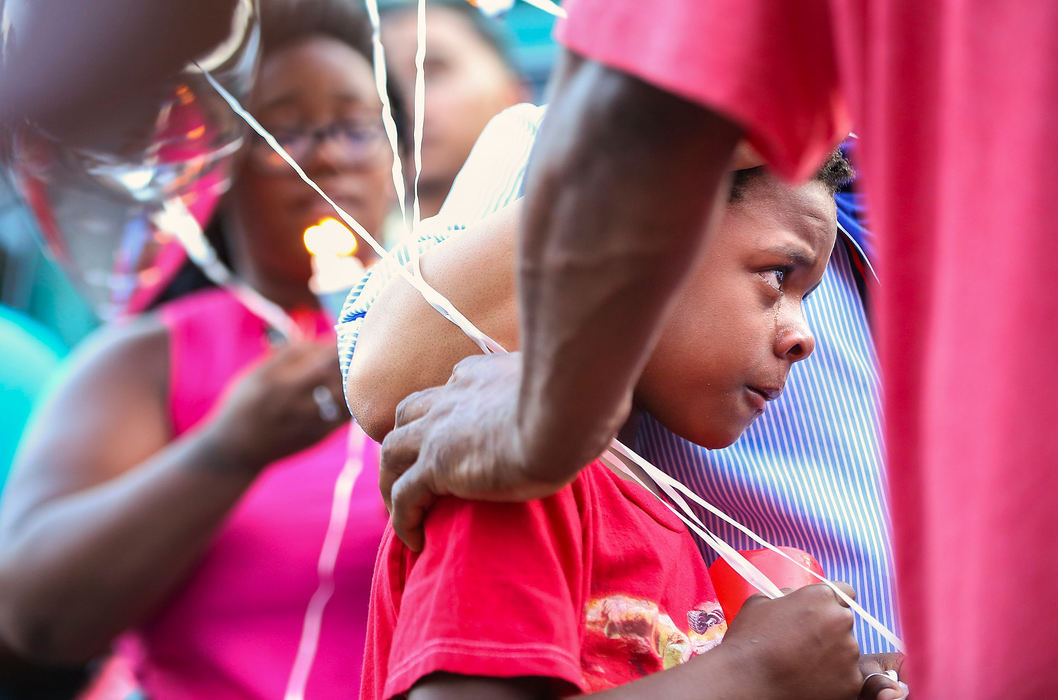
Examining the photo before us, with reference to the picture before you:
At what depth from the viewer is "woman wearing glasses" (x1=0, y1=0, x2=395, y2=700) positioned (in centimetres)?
136

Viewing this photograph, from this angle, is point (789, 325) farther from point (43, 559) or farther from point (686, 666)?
point (43, 559)

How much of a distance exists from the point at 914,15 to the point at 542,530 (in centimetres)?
41

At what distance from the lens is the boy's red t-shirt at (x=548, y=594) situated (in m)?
0.70

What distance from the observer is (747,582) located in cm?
92

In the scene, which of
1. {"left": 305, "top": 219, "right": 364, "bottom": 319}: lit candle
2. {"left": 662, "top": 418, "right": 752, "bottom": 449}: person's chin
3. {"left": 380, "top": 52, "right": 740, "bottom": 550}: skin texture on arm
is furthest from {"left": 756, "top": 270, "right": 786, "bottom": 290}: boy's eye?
{"left": 305, "top": 219, "right": 364, "bottom": 319}: lit candle

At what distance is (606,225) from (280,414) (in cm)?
98

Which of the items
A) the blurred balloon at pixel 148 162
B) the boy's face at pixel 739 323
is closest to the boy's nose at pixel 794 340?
the boy's face at pixel 739 323

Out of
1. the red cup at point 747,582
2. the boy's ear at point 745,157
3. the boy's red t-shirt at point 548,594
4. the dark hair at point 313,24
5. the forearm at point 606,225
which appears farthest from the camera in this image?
the dark hair at point 313,24

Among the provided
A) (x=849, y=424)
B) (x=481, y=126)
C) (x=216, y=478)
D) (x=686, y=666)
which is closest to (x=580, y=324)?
(x=686, y=666)

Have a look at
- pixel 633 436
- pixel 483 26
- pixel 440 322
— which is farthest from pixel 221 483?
pixel 483 26

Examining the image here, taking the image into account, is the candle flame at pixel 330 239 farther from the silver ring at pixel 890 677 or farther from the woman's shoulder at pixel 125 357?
the silver ring at pixel 890 677

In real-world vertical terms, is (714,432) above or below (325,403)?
above

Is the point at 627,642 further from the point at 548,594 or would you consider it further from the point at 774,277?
the point at 774,277

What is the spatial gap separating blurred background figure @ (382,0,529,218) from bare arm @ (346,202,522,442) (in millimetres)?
1277
